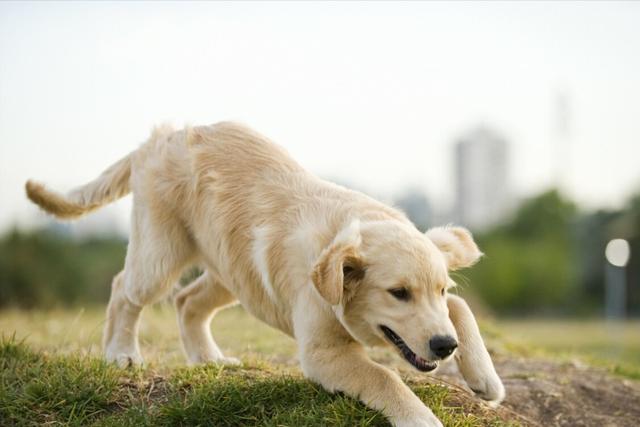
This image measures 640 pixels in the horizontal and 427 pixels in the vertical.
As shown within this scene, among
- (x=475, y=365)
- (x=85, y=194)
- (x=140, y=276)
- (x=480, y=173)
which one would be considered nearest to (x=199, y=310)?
(x=140, y=276)

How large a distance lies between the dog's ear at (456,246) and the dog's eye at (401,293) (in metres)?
0.64

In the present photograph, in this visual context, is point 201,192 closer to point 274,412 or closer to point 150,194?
point 150,194

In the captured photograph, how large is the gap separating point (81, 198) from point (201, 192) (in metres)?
1.61

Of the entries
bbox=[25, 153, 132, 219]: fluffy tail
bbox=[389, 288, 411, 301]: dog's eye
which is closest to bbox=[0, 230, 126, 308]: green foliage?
bbox=[25, 153, 132, 219]: fluffy tail

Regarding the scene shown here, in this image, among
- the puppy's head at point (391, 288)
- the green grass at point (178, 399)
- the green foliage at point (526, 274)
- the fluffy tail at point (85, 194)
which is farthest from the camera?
the green foliage at point (526, 274)

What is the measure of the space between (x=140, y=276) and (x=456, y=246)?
2.56 meters

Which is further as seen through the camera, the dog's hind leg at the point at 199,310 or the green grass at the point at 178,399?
the dog's hind leg at the point at 199,310

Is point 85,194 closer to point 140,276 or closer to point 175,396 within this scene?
point 140,276

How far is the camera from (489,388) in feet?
16.1

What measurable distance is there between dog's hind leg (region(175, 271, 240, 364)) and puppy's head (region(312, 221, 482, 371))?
2125 mm

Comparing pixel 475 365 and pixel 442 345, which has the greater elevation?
pixel 442 345

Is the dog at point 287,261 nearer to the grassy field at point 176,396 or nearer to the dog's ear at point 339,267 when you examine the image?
the dog's ear at point 339,267

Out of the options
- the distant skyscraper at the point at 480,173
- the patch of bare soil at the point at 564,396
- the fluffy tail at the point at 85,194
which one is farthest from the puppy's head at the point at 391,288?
the distant skyscraper at the point at 480,173

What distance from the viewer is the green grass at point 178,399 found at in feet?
15.8
